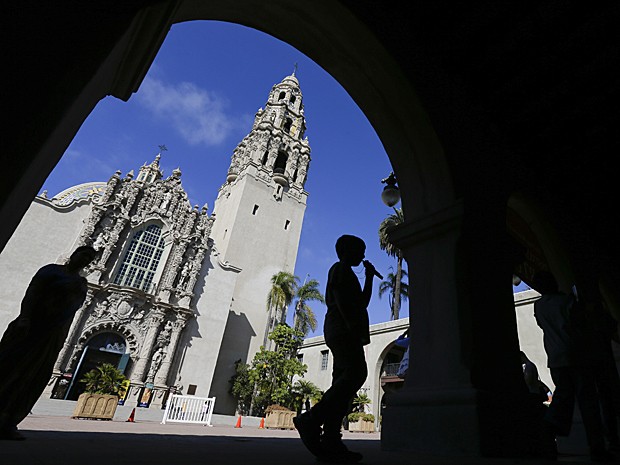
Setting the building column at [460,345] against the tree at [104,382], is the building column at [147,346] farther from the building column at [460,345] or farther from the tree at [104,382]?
the building column at [460,345]

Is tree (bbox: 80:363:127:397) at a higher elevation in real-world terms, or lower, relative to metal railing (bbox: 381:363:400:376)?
lower

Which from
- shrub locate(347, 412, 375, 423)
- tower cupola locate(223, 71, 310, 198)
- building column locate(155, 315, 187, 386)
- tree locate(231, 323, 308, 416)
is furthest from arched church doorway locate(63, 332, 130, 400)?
tower cupola locate(223, 71, 310, 198)

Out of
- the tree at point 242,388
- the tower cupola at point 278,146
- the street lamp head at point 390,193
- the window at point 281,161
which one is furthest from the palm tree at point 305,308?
the street lamp head at point 390,193

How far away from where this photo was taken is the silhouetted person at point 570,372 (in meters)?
2.62

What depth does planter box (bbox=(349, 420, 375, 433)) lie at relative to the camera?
18047mm

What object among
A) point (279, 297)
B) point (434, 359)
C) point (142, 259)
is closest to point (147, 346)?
point (142, 259)

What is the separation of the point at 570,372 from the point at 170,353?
21.4m

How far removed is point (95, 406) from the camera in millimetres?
12094

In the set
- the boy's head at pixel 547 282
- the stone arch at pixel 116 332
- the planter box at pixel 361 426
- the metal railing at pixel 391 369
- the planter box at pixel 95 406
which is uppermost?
the metal railing at pixel 391 369

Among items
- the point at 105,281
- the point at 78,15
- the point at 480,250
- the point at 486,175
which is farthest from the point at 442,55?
the point at 105,281

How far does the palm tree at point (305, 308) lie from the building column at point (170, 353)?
32.6 feet

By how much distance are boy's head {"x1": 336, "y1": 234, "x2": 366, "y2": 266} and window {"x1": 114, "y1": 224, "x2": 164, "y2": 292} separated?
2180 centimetres

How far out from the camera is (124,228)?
21.5 meters

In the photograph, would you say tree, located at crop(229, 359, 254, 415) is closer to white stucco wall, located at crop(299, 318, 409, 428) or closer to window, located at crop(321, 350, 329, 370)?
window, located at crop(321, 350, 329, 370)
